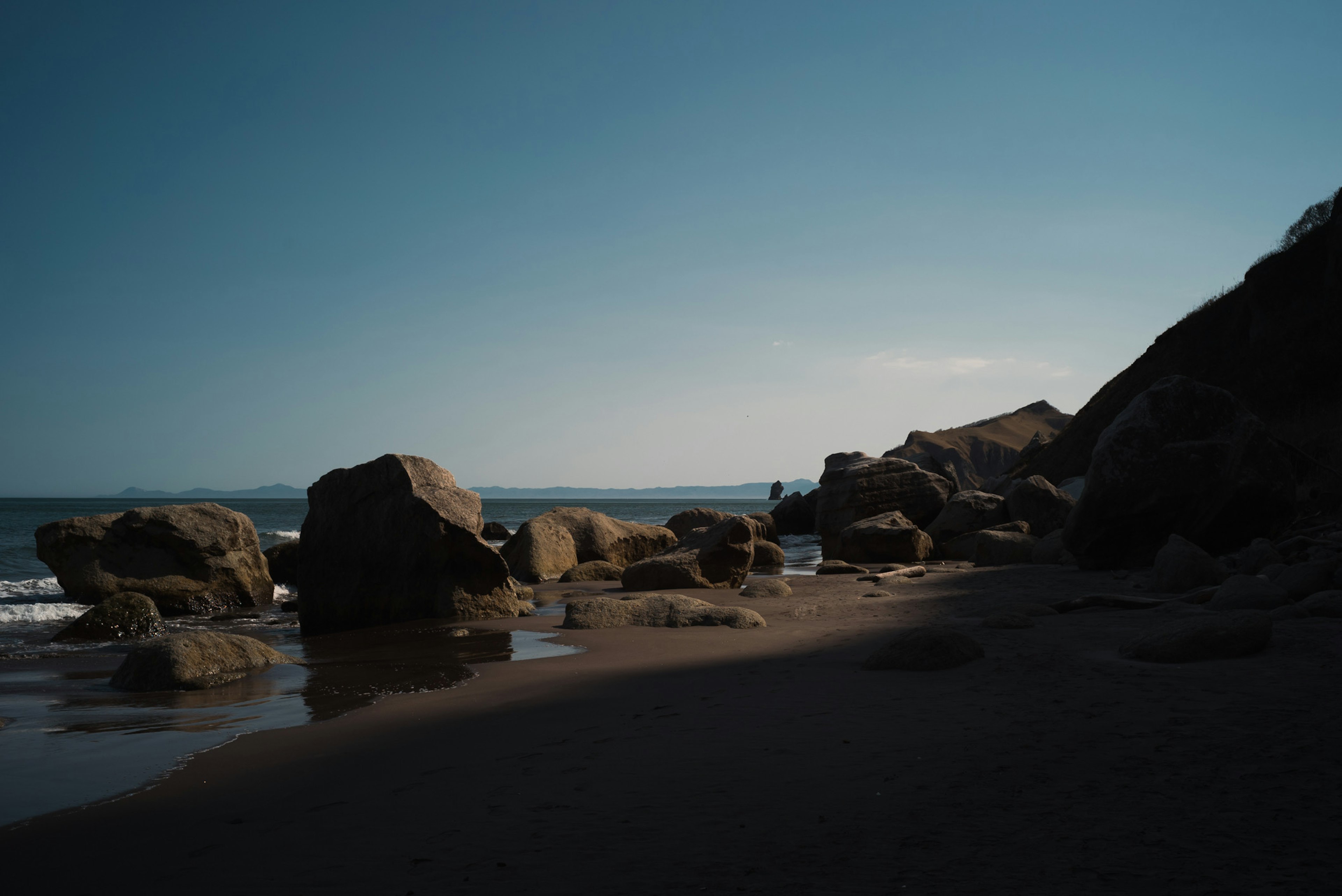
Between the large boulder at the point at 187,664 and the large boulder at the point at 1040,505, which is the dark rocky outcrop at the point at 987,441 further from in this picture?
the large boulder at the point at 187,664

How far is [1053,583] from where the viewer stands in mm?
9289

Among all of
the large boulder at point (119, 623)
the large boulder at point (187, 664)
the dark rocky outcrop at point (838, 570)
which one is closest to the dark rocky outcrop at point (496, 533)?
the dark rocky outcrop at point (838, 570)

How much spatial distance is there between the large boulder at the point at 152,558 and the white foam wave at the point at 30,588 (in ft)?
5.17

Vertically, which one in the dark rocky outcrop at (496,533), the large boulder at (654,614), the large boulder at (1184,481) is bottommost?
the dark rocky outcrop at (496,533)

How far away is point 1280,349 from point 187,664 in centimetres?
2530

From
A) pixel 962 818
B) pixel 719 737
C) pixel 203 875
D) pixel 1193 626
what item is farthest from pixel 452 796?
pixel 1193 626

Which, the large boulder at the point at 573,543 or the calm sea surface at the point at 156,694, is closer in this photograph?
the calm sea surface at the point at 156,694

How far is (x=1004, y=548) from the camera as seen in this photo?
525 inches

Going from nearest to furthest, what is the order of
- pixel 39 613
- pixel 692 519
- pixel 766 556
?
pixel 39 613 → pixel 766 556 → pixel 692 519

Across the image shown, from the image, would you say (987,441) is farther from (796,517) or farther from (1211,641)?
(1211,641)

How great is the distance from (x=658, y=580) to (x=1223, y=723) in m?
9.04

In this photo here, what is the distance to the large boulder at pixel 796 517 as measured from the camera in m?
32.7

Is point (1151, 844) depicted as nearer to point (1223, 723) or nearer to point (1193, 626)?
point (1223, 723)

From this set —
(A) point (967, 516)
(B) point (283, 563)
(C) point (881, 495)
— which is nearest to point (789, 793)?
(B) point (283, 563)
